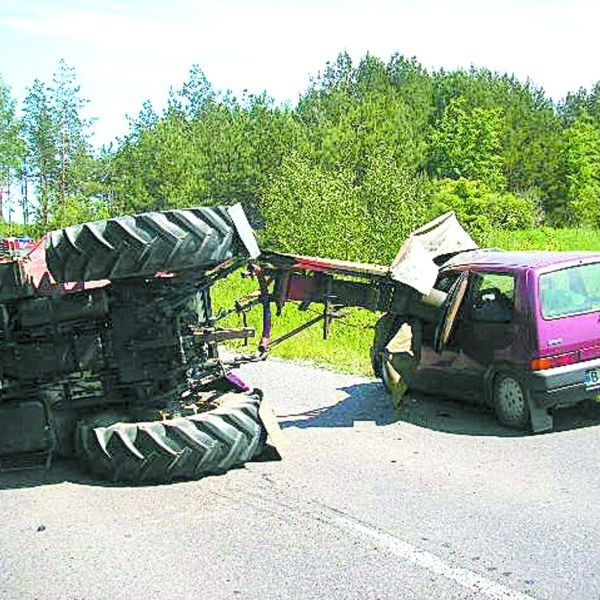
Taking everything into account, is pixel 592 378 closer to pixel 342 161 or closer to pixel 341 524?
pixel 341 524

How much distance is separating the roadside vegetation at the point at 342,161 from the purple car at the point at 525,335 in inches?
881

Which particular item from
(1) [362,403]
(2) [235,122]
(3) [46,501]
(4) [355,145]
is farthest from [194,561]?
(2) [235,122]

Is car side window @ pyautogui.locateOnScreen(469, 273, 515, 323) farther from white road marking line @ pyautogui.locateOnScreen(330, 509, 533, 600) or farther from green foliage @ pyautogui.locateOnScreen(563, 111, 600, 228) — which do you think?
green foliage @ pyautogui.locateOnScreen(563, 111, 600, 228)

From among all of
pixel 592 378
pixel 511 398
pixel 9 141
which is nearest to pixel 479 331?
pixel 511 398

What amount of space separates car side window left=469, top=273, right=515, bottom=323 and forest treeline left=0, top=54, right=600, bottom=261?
26.6 metres

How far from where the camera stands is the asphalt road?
557 cm

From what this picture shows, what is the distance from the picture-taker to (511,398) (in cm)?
945

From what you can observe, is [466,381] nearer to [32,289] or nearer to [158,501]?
[158,501]

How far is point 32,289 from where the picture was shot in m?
7.91

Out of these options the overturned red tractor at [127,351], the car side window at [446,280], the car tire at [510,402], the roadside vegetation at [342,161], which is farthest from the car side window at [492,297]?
the roadside vegetation at [342,161]

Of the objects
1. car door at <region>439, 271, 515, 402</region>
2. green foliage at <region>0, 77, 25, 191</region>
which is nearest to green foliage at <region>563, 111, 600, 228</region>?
green foliage at <region>0, 77, 25, 191</region>

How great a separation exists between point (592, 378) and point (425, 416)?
183cm

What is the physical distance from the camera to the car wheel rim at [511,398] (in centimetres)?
930

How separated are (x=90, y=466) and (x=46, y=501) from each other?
23.4 inches
